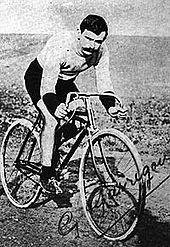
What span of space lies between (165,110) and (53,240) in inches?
30.4

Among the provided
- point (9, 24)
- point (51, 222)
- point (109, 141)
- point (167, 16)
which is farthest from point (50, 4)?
point (51, 222)

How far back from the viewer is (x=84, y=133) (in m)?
2.17

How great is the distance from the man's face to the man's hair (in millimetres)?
15

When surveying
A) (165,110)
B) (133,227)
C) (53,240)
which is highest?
(165,110)

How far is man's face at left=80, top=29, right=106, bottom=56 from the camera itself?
2.14m

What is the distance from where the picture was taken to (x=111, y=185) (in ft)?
7.06

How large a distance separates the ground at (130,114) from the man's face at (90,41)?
5 centimetres

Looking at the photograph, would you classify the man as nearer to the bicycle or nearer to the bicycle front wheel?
the bicycle

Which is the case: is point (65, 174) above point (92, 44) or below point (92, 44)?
below

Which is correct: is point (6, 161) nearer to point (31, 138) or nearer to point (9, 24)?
point (31, 138)

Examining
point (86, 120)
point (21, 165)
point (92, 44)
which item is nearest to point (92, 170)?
point (86, 120)

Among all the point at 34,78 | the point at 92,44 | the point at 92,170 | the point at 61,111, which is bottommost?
the point at 92,170

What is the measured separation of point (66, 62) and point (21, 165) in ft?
1.69
